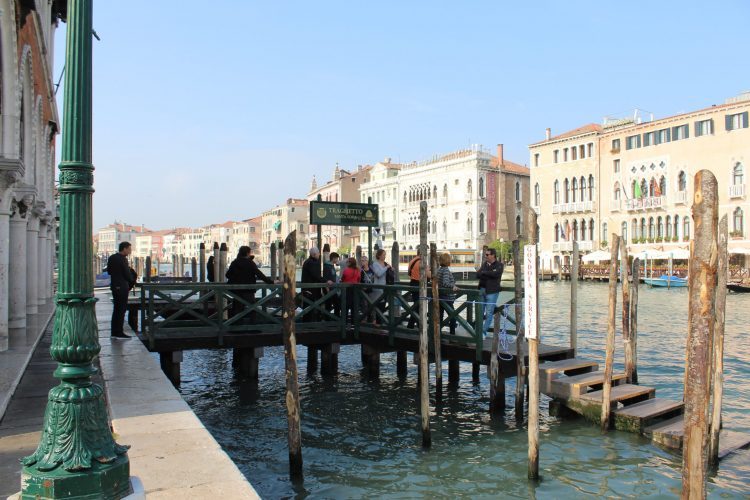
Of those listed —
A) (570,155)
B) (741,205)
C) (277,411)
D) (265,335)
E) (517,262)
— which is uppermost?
(570,155)

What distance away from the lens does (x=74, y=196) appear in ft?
9.57

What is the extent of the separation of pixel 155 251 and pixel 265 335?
557 feet

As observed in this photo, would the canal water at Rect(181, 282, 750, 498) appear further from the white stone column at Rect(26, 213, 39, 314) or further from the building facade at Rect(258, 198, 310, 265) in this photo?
the building facade at Rect(258, 198, 310, 265)

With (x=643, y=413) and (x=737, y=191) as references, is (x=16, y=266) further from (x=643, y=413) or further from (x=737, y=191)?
(x=737, y=191)

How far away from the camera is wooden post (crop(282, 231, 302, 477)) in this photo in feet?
20.5

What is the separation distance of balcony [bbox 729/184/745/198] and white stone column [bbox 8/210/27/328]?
40.2 meters

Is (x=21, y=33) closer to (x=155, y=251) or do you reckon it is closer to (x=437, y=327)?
(x=437, y=327)

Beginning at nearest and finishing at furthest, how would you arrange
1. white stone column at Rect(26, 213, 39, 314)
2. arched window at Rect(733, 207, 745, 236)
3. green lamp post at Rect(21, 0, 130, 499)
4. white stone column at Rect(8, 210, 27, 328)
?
green lamp post at Rect(21, 0, 130, 499) → white stone column at Rect(8, 210, 27, 328) → white stone column at Rect(26, 213, 39, 314) → arched window at Rect(733, 207, 745, 236)

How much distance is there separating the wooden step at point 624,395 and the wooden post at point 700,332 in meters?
4.30

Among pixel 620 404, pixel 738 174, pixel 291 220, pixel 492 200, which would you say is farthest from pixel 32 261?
pixel 291 220

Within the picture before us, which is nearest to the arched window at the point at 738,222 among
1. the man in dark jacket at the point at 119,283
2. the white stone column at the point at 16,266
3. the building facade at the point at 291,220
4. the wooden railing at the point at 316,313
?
the wooden railing at the point at 316,313

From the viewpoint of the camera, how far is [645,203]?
4494 cm

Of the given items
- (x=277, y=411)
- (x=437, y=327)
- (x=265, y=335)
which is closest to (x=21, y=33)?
(x=265, y=335)

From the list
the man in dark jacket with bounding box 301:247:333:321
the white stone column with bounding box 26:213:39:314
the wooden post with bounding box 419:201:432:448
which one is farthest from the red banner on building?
the wooden post with bounding box 419:201:432:448
